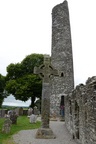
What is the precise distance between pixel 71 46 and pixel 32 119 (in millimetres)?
11219

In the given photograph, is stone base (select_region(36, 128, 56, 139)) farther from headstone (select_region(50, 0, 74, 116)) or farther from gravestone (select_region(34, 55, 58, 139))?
headstone (select_region(50, 0, 74, 116))

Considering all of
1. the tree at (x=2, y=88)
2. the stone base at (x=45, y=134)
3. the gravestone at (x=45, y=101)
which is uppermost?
the tree at (x=2, y=88)

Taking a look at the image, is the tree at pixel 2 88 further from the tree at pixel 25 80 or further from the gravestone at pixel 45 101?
the gravestone at pixel 45 101

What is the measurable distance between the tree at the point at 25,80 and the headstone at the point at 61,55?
8.92 metres

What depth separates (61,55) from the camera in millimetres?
26188

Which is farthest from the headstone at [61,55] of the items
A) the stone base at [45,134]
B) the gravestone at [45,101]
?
the stone base at [45,134]

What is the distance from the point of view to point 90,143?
308 inches

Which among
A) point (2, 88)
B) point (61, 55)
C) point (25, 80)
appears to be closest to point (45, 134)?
point (61, 55)

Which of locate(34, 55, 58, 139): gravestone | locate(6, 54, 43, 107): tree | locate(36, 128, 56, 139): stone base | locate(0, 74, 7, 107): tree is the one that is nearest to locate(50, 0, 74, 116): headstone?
locate(6, 54, 43, 107): tree

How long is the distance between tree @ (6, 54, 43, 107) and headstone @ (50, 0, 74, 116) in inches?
351

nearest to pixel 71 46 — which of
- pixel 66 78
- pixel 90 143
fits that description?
pixel 66 78

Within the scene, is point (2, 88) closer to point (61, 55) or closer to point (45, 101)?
point (61, 55)

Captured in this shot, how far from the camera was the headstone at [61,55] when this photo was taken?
83.7ft

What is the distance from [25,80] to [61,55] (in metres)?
10.6
